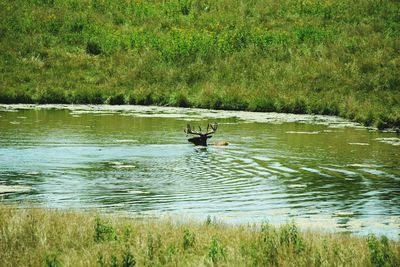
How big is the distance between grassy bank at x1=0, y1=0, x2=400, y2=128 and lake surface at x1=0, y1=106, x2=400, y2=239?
529 cm

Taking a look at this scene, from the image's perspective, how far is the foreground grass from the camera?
1106 centimetres

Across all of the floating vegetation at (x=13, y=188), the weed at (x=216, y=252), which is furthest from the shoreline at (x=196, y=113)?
the weed at (x=216, y=252)

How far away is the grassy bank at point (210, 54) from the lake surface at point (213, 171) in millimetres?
5289

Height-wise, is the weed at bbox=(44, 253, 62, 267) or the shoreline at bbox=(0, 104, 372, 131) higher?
the shoreline at bbox=(0, 104, 372, 131)

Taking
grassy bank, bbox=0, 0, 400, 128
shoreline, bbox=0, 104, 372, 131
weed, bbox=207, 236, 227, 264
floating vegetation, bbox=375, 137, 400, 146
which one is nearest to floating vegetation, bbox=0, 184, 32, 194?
weed, bbox=207, 236, 227, 264

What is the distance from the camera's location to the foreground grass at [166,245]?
436 inches

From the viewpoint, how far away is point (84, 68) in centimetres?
4400

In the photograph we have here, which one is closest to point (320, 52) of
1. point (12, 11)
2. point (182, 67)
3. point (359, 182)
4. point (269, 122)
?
point (182, 67)

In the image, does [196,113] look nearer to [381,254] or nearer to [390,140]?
[390,140]

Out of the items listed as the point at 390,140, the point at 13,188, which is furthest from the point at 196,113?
the point at 13,188

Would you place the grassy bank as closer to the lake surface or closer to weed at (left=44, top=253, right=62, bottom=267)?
the lake surface

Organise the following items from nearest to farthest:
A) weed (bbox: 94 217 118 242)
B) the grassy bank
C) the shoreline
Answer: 1. weed (bbox: 94 217 118 242)
2. the shoreline
3. the grassy bank

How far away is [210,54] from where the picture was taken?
43.8 metres

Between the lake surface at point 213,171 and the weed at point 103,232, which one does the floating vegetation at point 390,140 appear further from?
the weed at point 103,232
